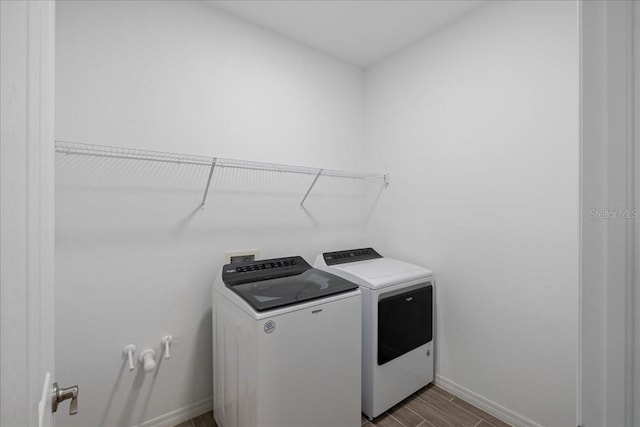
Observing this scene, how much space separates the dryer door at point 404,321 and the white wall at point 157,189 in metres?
0.85

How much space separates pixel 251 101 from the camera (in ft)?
6.45

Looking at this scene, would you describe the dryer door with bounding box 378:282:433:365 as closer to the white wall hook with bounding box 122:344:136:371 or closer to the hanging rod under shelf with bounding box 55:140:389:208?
the hanging rod under shelf with bounding box 55:140:389:208

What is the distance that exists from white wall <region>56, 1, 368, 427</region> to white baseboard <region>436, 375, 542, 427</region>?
4.95 ft

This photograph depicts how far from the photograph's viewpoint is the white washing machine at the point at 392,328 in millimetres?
1679

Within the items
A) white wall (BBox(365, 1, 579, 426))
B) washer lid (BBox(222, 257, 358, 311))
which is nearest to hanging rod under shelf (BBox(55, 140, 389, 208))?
washer lid (BBox(222, 257, 358, 311))

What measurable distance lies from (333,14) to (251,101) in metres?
0.85

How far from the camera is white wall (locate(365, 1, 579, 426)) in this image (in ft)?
4.85

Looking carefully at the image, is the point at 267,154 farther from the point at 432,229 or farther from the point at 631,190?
the point at 631,190

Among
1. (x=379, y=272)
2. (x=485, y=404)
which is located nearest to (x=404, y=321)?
(x=379, y=272)

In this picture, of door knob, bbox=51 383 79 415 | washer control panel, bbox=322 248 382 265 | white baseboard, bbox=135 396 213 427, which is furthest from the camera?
washer control panel, bbox=322 248 382 265

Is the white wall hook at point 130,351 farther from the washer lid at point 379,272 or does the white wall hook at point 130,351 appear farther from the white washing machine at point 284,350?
the washer lid at point 379,272

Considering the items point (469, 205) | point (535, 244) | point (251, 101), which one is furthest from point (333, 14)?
point (535, 244)

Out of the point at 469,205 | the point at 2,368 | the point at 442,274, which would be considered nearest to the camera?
the point at 2,368

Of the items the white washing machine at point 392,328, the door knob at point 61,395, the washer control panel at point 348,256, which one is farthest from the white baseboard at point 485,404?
the door knob at point 61,395
